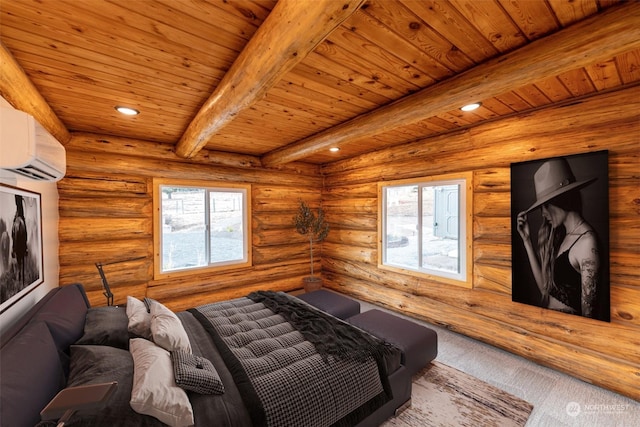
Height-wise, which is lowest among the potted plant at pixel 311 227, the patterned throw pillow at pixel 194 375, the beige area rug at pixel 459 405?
the beige area rug at pixel 459 405

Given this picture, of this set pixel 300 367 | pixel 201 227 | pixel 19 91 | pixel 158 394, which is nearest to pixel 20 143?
pixel 19 91

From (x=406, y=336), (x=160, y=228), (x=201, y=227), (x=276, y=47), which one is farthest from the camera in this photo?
(x=201, y=227)

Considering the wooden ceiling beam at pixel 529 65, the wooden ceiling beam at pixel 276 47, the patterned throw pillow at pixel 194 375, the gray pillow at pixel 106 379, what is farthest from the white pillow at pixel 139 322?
the wooden ceiling beam at pixel 529 65

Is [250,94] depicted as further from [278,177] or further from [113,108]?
[278,177]

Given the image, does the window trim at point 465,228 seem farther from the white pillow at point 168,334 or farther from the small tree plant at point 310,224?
the white pillow at point 168,334

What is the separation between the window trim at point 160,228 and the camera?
147 inches

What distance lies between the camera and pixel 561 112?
250 cm

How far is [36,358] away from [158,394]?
621 millimetres

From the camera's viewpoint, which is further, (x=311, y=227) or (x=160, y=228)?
(x=311, y=227)

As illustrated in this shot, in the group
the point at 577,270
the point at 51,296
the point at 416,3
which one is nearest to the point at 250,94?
Result: the point at 416,3

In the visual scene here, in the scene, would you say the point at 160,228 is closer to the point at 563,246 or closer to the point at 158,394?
the point at 158,394

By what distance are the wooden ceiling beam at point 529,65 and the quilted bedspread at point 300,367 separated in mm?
2002

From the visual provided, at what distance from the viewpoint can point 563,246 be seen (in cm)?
250

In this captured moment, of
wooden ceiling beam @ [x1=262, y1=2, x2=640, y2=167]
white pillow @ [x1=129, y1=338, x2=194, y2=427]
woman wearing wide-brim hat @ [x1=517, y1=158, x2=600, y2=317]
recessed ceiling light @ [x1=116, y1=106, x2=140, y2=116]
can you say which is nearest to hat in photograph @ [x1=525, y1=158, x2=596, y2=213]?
woman wearing wide-brim hat @ [x1=517, y1=158, x2=600, y2=317]
